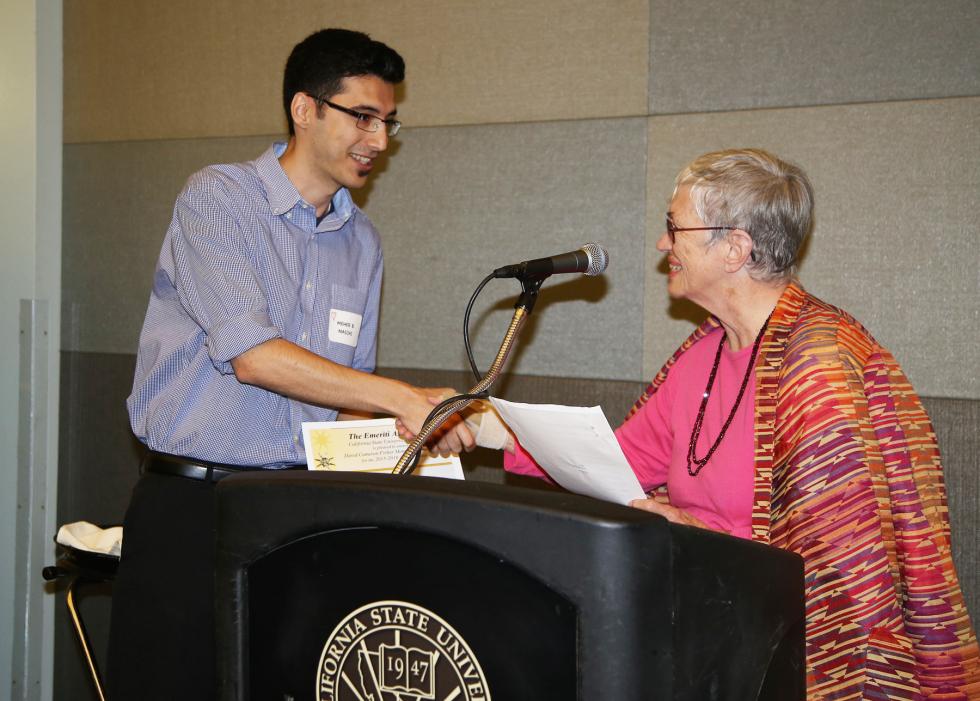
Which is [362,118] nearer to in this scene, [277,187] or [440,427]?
[277,187]

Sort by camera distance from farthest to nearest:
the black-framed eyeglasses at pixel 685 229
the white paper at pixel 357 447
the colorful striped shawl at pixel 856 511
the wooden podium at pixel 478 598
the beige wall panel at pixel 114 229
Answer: the beige wall panel at pixel 114 229, the black-framed eyeglasses at pixel 685 229, the white paper at pixel 357 447, the colorful striped shawl at pixel 856 511, the wooden podium at pixel 478 598

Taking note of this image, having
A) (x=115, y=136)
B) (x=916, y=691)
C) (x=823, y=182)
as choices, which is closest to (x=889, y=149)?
(x=823, y=182)

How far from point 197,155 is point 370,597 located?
2.49 m

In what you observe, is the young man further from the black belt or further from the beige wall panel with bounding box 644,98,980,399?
the beige wall panel with bounding box 644,98,980,399

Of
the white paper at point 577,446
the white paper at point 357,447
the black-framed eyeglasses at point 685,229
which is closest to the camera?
the white paper at point 577,446

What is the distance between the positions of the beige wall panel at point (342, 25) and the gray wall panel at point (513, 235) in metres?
0.09

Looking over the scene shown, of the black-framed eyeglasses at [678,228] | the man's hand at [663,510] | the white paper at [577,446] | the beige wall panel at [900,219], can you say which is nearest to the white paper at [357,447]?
the white paper at [577,446]

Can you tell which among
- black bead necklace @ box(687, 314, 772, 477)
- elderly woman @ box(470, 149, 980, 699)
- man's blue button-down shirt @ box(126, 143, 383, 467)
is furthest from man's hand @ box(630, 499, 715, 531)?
man's blue button-down shirt @ box(126, 143, 383, 467)

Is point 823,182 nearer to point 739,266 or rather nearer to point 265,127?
point 739,266

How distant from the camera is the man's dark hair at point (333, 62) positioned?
214 centimetres

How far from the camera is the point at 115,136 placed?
10.3 feet

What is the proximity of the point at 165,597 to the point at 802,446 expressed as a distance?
4.30 feet

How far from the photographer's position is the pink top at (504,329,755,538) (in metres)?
1.79

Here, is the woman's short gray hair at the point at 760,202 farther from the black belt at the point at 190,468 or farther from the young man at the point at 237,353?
the black belt at the point at 190,468
